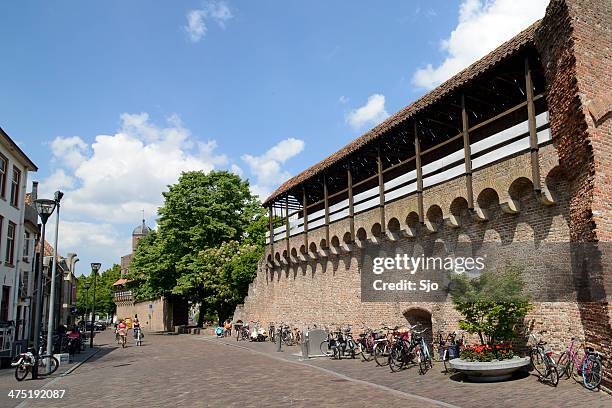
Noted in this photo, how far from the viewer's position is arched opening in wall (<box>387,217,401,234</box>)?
1850 centimetres

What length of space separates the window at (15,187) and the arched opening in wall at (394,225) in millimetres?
16945

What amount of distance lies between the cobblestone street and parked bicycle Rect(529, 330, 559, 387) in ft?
0.77

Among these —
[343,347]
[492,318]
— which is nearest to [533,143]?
[492,318]

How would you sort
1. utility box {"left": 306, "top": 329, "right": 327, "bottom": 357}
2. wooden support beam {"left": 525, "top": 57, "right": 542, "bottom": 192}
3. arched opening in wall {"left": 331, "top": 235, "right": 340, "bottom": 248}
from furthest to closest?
arched opening in wall {"left": 331, "top": 235, "right": 340, "bottom": 248} < utility box {"left": 306, "top": 329, "right": 327, "bottom": 357} < wooden support beam {"left": 525, "top": 57, "right": 542, "bottom": 192}

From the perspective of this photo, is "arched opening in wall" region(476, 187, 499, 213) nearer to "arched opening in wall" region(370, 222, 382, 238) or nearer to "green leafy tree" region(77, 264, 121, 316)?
"arched opening in wall" region(370, 222, 382, 238)

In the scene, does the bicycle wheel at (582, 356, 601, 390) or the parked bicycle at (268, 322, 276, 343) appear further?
the parked bicycle at (268, 322, 276, 343)

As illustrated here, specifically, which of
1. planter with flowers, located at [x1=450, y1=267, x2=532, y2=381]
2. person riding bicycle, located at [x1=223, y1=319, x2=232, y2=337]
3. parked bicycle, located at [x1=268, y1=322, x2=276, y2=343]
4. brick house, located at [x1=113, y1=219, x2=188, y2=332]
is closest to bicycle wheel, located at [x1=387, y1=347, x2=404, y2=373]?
planter with flowers, located at [x1=450, y1=267, x2=532, y2=381]

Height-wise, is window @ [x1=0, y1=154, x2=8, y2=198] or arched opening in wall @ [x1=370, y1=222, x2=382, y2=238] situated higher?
window @ [x1=0, y1=154, x2=8, y2=198]

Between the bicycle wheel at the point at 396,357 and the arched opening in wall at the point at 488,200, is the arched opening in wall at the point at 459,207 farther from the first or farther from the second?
the bicycle wheel at the point at 396,357

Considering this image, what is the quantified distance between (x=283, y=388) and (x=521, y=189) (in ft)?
26.3

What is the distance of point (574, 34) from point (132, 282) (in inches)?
1856

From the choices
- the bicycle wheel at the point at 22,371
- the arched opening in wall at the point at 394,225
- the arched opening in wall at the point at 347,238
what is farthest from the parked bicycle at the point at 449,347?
the bicycle wheel at the point at 22,371

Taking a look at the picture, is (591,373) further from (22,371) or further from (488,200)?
(22,371)

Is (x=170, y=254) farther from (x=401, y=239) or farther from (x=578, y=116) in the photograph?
(x=578, y=116)
